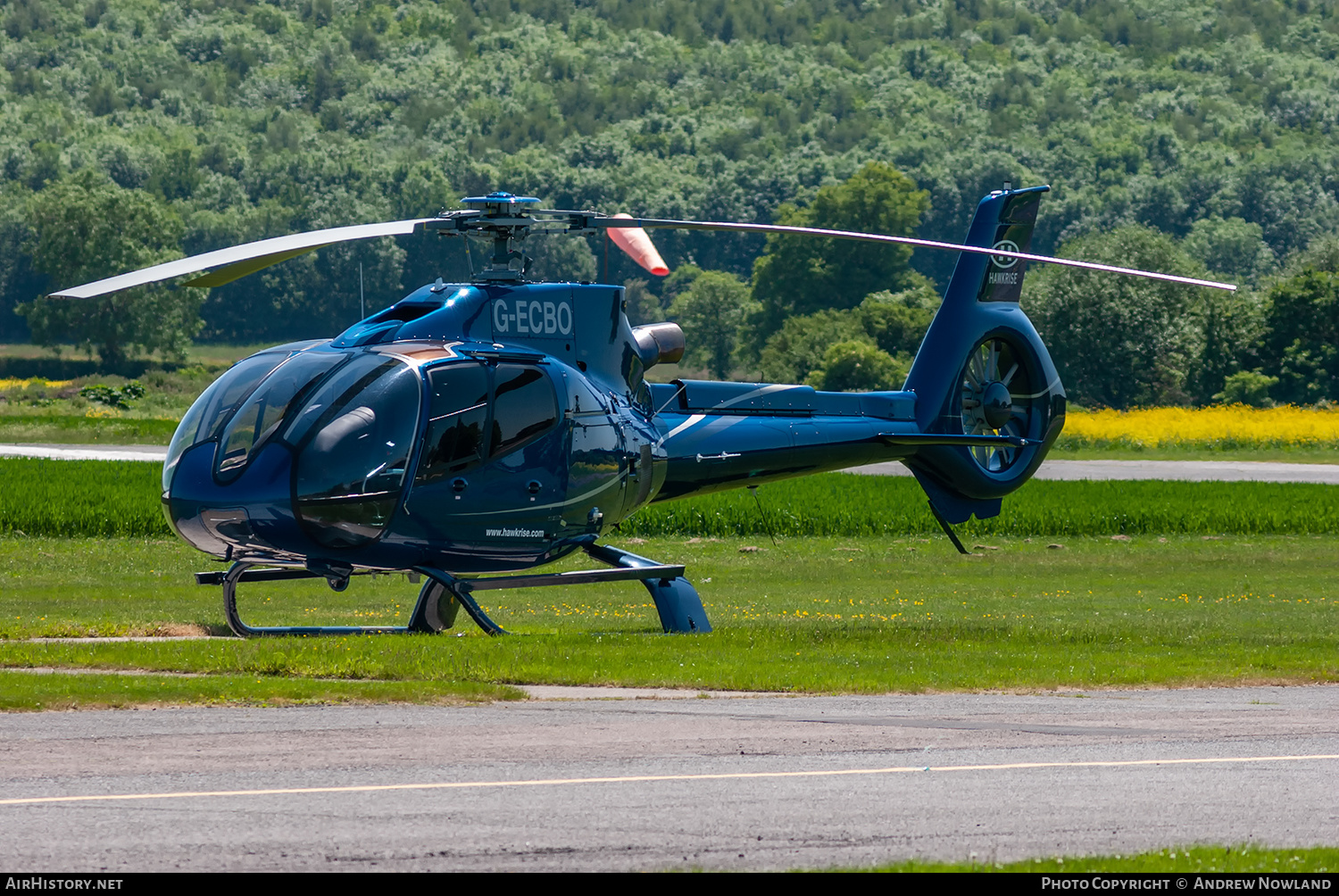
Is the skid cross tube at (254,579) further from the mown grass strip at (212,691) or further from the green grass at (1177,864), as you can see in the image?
the green grass at (1177,864)

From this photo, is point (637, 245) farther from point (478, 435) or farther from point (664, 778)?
point (664, 778)

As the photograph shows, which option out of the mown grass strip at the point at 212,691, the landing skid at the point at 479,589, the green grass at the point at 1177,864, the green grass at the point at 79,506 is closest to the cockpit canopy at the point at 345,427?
the landing skid at the point at 479,589

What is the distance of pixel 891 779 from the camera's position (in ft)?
33.9

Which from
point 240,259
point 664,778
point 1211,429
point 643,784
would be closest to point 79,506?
point 240,259

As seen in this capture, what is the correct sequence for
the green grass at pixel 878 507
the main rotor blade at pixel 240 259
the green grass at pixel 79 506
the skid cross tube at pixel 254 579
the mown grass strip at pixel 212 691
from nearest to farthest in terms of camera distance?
the mown grass strip at pixel 212 691, the main rotor blade at pixel 240 259, the skid cross tube at pixel 254 579, the green grass at pixel 79 506, the green grass at pixel 878 507

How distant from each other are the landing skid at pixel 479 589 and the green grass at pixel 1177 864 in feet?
31.1

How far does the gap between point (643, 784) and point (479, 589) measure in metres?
7.66

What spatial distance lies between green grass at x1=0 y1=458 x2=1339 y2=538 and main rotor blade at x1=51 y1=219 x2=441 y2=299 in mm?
19319

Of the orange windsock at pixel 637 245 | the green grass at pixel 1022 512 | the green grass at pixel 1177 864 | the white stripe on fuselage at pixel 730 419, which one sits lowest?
the green grass at pixel 1022 512

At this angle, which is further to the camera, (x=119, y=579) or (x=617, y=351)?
(x=119, y=579)

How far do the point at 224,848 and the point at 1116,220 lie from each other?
639ft

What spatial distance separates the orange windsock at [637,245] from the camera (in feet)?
58.9

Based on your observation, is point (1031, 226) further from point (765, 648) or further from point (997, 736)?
point (997, 736)
